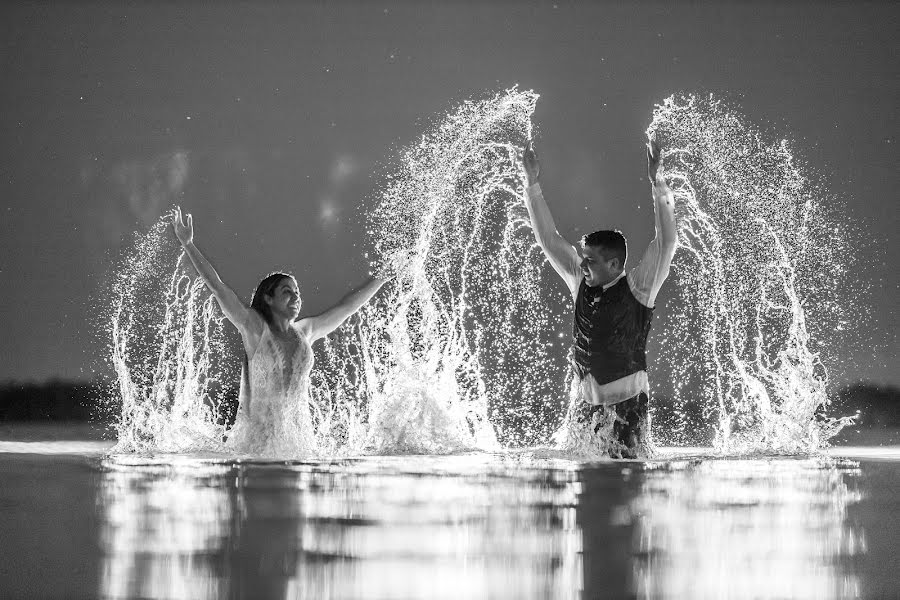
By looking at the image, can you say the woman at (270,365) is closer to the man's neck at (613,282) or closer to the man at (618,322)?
the man at (618,322)

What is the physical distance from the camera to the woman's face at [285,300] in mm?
9422

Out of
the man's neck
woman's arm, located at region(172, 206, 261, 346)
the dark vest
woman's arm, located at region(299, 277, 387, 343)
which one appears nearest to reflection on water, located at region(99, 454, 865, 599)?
the dark vest

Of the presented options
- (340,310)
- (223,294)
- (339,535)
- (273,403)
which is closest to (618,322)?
(340,310)

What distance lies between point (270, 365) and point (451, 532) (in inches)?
207

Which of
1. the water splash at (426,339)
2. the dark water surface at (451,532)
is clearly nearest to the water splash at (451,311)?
the water splash at (426,339)

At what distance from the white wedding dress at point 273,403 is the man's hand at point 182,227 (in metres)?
1.14

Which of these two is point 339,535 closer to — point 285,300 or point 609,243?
point 609,243

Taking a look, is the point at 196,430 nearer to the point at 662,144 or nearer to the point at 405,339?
the point at 405,339

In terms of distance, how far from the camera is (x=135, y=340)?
11.9 meters

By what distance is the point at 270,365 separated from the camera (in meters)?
9.31

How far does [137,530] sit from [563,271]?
4.79m

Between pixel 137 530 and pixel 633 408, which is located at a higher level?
pixel 633 408

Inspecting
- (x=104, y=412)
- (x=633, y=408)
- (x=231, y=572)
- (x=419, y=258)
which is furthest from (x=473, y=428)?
(x=104, y=412)

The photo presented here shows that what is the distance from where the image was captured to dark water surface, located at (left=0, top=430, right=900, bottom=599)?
3.25 metres
